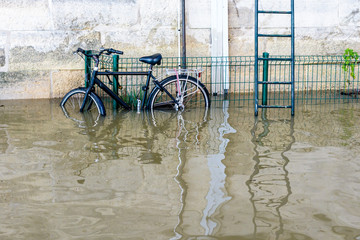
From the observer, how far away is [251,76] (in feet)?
31.1

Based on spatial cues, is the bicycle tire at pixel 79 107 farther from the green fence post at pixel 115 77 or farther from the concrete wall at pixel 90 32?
the concrete wall at pixel 90 32

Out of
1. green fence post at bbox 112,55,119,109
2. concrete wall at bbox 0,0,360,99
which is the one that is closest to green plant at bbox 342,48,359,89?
concrete wall at bbox 0,0,360,99

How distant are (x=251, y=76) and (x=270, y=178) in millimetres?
5589

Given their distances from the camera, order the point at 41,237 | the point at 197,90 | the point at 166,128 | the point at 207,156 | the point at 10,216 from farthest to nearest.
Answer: the point at 197,90, the point at 166,128, the point at 207,156, the point at 10,216, the point at 41,237

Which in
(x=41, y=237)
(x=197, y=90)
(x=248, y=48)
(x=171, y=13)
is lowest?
(x=41, y=237)

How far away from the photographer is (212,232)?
3014 mm

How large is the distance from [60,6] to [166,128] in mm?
3791

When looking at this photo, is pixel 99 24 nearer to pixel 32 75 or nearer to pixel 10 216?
pixel 32 75

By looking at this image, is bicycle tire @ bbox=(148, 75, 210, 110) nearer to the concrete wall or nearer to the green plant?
the concrete wall

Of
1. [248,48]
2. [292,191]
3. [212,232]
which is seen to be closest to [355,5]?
[248,48]

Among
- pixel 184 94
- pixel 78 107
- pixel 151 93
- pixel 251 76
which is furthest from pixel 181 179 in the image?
pixel 251 76

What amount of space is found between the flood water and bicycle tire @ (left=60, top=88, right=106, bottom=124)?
405 mm

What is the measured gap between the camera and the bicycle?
727 centimetres

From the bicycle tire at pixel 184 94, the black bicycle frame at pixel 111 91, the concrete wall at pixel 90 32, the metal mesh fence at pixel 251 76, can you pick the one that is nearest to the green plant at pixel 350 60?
the metal mesh fence at pixel 251 76
